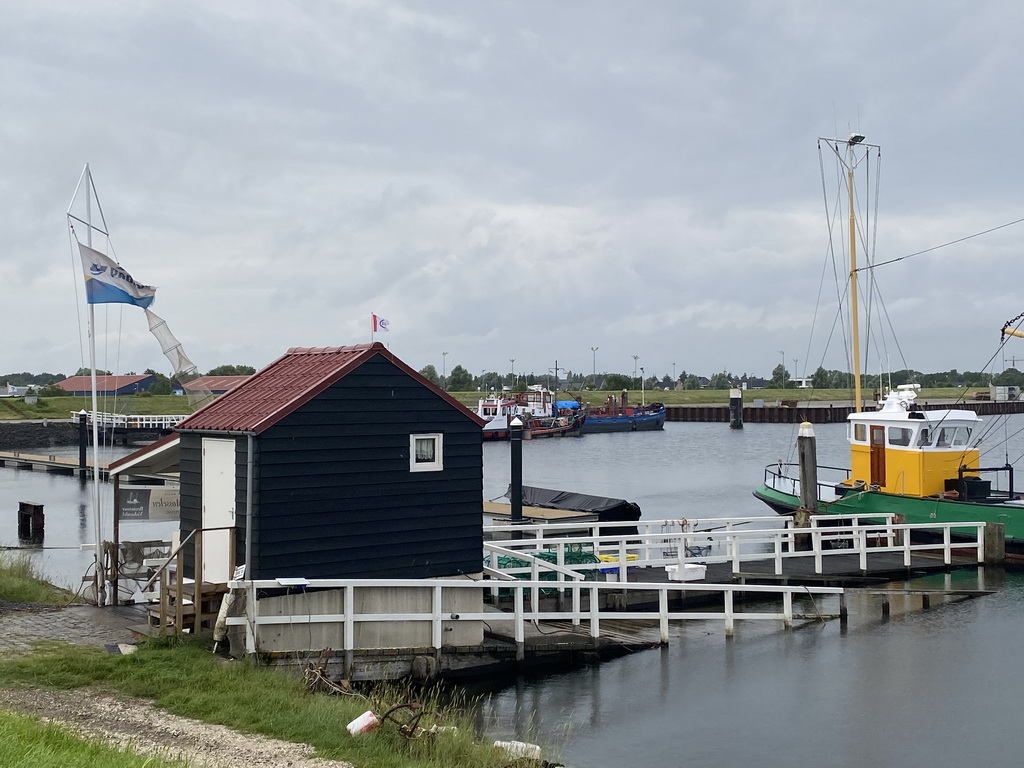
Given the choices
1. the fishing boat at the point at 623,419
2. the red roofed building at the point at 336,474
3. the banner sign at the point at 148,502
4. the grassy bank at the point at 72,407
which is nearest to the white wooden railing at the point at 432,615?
the red roofed building at the point at 336,474

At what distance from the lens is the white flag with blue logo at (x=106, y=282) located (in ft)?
53.2

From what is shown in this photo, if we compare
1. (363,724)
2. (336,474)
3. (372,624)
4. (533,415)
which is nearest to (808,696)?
(372,624)

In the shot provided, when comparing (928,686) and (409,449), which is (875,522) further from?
(409,449)

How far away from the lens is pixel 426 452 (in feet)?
50.6

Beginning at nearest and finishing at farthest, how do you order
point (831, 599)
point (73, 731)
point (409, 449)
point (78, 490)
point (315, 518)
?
point (73, 731) → point (315, 518) → point (409, 449) → point (831, 599) → point (78, 490)

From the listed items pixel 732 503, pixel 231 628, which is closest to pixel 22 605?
pixel 231 628

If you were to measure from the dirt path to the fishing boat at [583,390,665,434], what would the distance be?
103 m

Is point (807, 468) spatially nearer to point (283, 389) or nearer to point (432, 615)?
point (432, 615)

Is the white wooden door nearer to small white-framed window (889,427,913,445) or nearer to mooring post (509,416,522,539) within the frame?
mooring post (509,416,522,539)

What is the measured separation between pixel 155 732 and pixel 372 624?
4.71 m

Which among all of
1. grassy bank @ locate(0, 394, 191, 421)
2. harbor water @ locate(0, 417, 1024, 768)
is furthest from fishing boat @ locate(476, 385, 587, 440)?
harbor water @ locate(0, 417, 1024, 768)

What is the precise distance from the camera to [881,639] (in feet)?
62.2

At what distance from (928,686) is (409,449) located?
9.16 meters

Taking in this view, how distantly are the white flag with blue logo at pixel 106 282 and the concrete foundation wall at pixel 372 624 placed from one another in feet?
19.9
